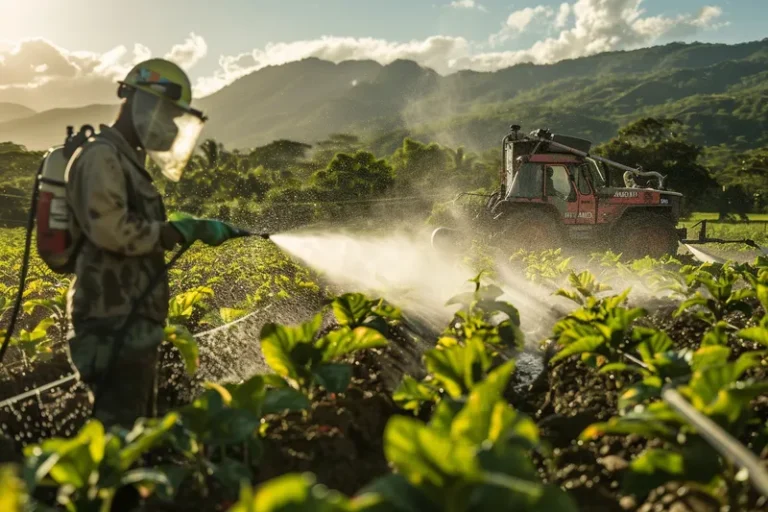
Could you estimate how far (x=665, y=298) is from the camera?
20.6 ft

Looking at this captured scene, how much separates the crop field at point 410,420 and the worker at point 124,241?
278mm

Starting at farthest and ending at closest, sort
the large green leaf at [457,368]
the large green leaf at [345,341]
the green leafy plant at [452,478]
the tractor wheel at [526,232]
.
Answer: the tractor wheel at [526,232] < the large green leaf at [345,341] < the large green leaf at [457,368] < the green leafy plant at [452,478]

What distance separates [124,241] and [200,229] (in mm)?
449

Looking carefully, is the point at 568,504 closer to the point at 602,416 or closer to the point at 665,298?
the point at 602,416

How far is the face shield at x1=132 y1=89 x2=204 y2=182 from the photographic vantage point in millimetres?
3254

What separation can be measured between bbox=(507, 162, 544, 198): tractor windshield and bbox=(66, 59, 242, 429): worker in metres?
9.52

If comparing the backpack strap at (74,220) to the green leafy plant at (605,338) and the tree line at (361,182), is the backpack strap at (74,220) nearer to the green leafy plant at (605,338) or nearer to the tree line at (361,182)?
the green leafy plant at (605,338)

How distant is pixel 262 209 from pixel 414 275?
22233 millimetres

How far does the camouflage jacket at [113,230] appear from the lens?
2.96 metres

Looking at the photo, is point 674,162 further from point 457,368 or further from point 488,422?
point 488,422

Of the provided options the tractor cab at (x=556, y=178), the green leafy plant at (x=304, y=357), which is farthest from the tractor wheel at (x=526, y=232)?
the green leafy plant at (x=304, y=357)

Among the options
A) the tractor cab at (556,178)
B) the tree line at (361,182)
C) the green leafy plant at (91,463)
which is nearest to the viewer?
the green leafy plant at (91,463)

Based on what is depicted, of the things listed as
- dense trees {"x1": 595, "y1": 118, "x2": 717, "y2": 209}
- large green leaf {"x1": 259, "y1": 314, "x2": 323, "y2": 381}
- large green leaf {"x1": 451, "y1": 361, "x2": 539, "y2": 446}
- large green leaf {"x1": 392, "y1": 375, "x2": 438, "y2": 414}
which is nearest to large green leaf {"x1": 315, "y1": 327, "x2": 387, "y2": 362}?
large green leaf {"x1": 259, "y1": 314, "x2": 323, "y2": 381}

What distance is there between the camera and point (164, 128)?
3.35m
